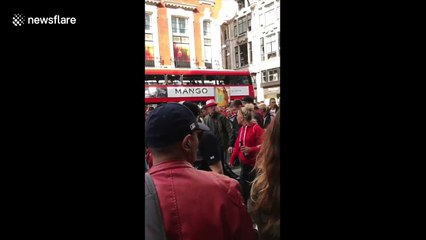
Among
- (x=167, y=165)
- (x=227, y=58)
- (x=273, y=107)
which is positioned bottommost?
(x=167, y=165)

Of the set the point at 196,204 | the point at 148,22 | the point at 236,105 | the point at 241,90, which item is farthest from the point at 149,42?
the point at 236,105

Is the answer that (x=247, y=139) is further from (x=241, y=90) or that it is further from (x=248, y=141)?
(x=241, y=90)

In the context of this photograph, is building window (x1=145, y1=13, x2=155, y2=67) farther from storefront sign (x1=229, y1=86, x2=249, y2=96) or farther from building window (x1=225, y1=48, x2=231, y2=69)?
storefront sign (x1=229, y1=86, x2=249, y2=96)

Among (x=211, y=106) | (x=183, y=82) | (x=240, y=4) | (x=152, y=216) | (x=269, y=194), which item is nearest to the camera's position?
(x=152, y=216)

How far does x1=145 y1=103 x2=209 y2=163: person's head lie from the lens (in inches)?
29.5

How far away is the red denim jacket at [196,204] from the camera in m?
0.72

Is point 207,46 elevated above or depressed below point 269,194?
above

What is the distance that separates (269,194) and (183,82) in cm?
54

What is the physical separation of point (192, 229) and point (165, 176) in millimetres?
132

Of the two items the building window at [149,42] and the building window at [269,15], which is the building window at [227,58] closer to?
the building window at [269,15]

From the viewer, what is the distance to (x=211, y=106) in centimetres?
145

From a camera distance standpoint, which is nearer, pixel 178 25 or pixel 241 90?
pixel 178 25
